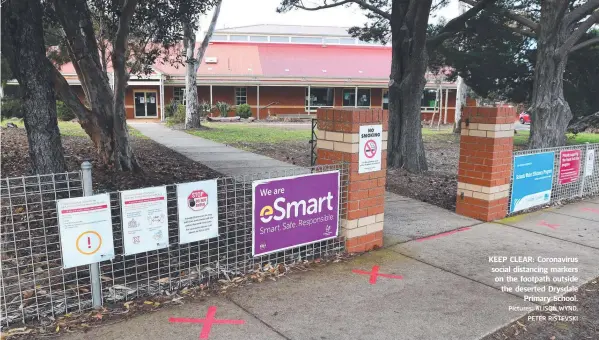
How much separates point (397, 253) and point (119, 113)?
623cm

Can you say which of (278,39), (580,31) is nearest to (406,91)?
A: (580,31)

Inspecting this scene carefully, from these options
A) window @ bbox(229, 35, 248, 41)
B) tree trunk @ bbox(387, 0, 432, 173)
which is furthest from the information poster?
window @ bbox(229, 35, 248, 41)

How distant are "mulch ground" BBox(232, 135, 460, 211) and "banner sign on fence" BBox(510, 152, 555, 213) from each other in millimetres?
989

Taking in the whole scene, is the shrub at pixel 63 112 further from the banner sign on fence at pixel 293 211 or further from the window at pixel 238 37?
the window at pixel 238 37

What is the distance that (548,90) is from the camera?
1353 cm

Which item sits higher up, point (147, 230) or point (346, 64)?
point (346, 64)

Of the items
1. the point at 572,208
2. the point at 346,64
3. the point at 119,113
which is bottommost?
the point at 572,208

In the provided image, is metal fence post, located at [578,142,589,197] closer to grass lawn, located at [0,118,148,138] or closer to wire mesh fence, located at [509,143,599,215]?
wire mesh fence, located at [509,143,599,215]

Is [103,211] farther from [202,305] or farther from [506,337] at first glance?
[506,337]

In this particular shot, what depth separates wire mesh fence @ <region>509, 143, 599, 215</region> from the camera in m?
7.82

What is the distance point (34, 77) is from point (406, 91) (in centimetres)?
759

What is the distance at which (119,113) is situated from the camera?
360 inches

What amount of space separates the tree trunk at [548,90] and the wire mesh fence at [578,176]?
189 inches

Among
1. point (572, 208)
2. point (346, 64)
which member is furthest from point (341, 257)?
point (346, 64)
